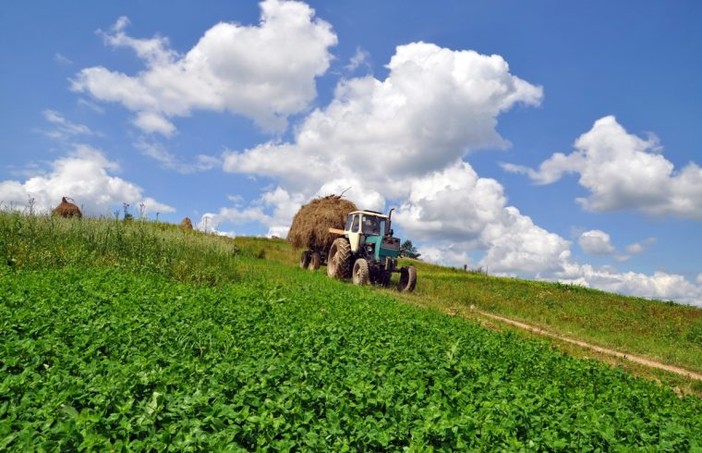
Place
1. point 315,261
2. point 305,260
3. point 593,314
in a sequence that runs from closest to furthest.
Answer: point 593,314 < point 315,261 < point 305,260

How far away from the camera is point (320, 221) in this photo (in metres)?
23.8

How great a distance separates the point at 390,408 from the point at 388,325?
447cm

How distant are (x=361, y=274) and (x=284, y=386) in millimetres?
13770

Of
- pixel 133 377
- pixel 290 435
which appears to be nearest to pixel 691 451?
pixel 290 435

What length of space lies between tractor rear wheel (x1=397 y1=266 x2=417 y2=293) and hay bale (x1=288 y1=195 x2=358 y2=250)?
16.2 ft

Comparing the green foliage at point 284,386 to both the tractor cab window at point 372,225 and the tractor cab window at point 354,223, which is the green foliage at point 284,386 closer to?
the tractor cab window at point 372,225

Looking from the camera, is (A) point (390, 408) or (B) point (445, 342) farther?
(B) point (445, 342)

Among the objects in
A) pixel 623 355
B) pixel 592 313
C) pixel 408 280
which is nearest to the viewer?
pixel 623 355

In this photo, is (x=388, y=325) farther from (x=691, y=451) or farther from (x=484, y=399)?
(x=691, y=451)

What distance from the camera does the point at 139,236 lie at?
16.6m

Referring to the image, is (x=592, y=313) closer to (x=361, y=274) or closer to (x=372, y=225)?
(x=372, y=225)

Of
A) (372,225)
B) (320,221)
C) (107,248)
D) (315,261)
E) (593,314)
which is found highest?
(320,221)

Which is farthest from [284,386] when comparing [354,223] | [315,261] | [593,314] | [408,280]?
[593,314]

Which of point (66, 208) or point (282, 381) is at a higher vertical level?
point (66, 208)
